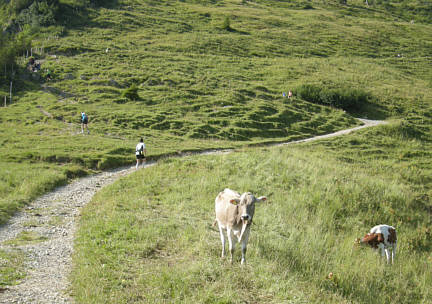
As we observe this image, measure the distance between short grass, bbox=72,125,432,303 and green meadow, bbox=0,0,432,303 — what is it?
76 millimetres

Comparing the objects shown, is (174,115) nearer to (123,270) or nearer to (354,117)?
(354,117)

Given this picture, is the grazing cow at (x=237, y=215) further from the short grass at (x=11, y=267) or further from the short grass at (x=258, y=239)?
the short grass at (x=11, y=267)

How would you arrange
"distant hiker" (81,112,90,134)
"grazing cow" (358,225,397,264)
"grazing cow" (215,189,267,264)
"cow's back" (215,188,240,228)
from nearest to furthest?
1. "grazing cow" (215,189,267,264)
2. "cow's back" (215,188,240,228)
3. "grazing cow" (358,225,397,264)
4. "distant hiker" (81,112,90,134)

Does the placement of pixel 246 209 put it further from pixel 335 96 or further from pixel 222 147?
pixel 335 96

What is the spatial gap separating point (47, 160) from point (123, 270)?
20159 millimetres

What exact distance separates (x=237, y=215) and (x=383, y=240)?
25.0 feet

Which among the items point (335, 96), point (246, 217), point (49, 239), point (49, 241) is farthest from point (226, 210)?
point (335, 96)

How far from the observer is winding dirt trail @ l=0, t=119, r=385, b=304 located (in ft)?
33.2

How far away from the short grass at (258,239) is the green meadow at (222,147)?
0.25 ft

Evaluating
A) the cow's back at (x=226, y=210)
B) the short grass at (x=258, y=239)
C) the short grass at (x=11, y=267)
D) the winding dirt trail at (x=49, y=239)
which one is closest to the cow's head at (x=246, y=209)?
the cow's back at (x=226, y=210)

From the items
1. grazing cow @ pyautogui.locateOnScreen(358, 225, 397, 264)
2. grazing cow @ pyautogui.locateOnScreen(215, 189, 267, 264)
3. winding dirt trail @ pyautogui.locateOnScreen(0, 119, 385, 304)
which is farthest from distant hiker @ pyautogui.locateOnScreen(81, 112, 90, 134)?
grazing cow @ pyautogui.locateOnScreen(358, 225, 397, 264)

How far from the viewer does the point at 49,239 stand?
14.7 meters

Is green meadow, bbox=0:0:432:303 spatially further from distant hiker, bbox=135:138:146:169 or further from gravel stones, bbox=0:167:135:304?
distant hiker, bbox=135:138:146:169

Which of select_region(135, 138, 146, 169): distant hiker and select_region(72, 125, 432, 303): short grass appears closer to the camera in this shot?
select_region(72, 125, 432, 303): short grass
